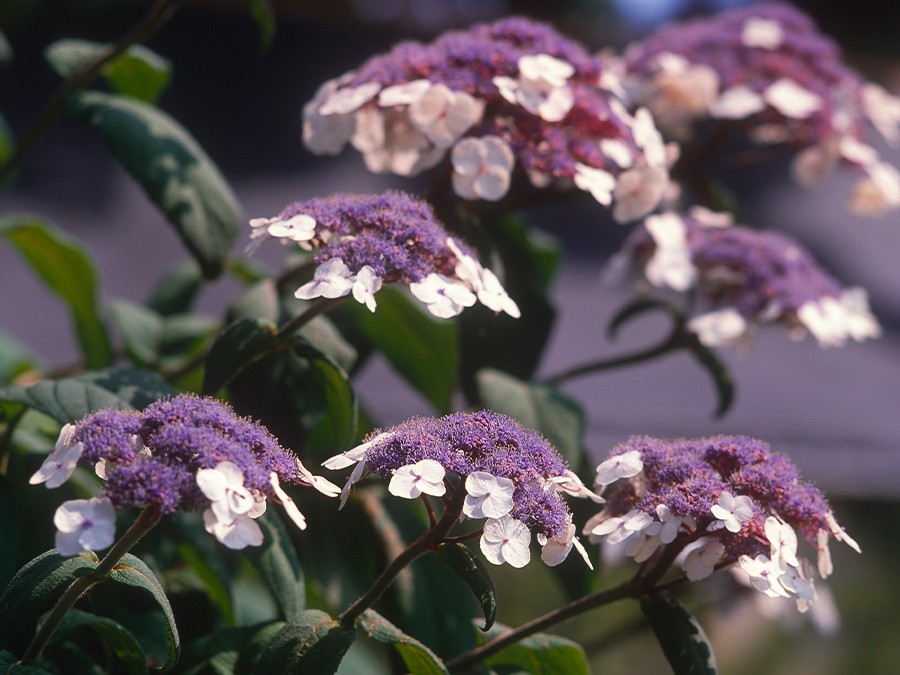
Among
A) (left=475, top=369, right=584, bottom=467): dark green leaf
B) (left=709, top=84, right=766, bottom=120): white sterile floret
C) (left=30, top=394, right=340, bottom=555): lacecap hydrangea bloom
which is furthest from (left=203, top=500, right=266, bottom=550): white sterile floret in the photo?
(left=709, top=84, right=766, bottom=120): white sterile floret

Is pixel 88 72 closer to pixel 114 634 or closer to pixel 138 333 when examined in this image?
pixel 138 333

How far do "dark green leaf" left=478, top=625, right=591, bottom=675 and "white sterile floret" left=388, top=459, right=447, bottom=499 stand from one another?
6.4 inches

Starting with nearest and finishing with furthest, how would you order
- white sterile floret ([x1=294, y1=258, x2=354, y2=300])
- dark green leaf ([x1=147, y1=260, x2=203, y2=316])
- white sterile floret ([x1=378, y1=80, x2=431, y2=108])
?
1. white sterile floret ([x1=294, y1=258, x2=354, y2=300])
2. white sterile floret ([x1=378, y1=80, x2=431, y2=108])
3. dark green leaf ([x1=147, y1=260, x2=203, y2=316])

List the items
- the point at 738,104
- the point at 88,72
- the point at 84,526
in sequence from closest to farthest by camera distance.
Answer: the point at 84,526 → the point at 88,72 → the point at 738,104

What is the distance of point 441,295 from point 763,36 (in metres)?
0.48

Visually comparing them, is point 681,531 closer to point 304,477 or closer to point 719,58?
point 304,477

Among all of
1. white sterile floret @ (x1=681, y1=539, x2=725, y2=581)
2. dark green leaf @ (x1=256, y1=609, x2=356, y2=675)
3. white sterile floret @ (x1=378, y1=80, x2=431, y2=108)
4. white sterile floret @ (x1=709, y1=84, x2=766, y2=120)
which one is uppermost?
white sterile floret @ (x1=378, y1=80, x2=431, y2=108)

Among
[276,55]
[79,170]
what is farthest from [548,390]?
[276,55]

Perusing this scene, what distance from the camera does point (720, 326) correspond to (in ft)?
2.24

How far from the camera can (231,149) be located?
59.9 inches

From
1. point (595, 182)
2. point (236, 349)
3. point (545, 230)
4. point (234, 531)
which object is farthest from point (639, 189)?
point (545, 230)

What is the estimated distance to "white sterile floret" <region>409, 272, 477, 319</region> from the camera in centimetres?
46

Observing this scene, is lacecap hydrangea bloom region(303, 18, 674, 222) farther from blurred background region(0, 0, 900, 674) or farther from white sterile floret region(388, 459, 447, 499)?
blurred background region(0, 0, 900, 674)

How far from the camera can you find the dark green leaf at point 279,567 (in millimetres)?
515
